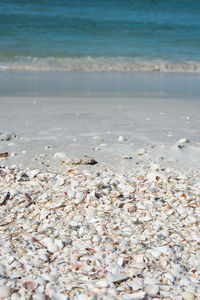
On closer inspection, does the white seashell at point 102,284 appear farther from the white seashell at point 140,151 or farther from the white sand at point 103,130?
the white seashell at point 140,151

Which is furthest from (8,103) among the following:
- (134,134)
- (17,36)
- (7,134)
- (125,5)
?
(125,5)

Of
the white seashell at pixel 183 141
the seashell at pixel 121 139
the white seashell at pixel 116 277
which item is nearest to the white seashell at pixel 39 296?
the white seashell at pixel 116 277

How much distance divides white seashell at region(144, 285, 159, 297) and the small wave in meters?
7.66

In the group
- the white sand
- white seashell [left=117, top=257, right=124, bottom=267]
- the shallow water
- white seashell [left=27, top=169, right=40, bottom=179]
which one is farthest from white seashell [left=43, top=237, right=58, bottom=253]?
the shallow water

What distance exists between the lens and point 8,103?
5113 mm

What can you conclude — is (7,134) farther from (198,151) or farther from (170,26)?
(170,26)

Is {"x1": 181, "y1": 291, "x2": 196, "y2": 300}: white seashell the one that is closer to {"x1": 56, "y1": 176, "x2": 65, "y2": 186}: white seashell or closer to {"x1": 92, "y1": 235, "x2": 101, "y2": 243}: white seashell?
{"x1": 92, "y1": 235, "x2": 101, "y2": 243}: white seashell

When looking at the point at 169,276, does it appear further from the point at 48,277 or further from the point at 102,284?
the point at 48,277

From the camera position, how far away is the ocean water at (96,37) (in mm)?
9633

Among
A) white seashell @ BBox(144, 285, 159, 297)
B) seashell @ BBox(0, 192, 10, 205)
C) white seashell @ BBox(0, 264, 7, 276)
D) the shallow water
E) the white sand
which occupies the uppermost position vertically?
seashell @ BBox(0, 192, 10, 205)

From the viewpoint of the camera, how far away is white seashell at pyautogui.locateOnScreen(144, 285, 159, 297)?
1.54 metres

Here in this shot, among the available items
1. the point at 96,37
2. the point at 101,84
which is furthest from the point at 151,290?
the point at 96,37

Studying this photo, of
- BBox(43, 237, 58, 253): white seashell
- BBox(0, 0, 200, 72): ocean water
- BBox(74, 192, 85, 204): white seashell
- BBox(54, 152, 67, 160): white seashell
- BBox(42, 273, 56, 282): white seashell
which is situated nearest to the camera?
BBox(42, 273, 56, 282): white seashell

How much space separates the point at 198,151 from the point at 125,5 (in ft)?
74.8
